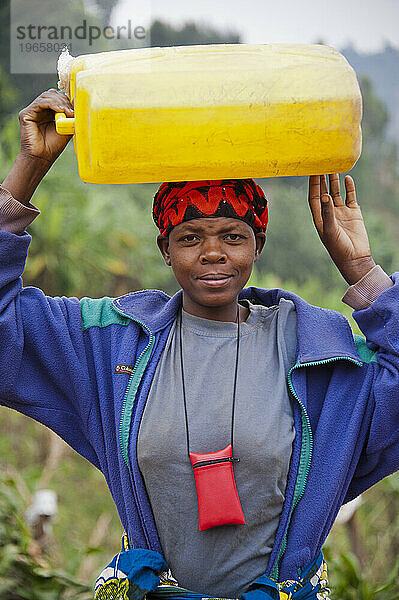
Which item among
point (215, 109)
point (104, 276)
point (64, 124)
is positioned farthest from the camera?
point (104, 276)

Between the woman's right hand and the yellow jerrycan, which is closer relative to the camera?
the yellow jerrycan

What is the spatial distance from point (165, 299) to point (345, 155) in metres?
0.65

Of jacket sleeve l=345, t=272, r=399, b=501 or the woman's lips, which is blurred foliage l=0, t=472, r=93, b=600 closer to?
jacket sleeve l=345, t=272, r=399, b=501

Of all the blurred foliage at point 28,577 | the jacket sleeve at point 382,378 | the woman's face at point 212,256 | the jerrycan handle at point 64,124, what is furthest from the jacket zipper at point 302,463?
the blurred foliage at point 28,577

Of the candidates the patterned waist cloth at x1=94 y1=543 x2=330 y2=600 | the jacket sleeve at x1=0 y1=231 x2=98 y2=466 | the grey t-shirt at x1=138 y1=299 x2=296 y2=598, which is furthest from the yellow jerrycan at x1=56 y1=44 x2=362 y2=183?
the patterned waist cloth at x1=94 y1=543 x2=330 y2=600

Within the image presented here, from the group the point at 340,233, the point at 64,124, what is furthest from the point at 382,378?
the point at 64,124

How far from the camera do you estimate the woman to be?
68.9 inches

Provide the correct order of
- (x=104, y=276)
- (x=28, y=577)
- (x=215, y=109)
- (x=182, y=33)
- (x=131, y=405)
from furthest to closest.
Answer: (x=182, y=33), (x=104, y=276), (x=28, y=577), (x=131, y=405), (x=215, y=109)

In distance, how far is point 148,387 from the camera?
5.93 feet

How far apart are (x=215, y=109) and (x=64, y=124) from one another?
38cm

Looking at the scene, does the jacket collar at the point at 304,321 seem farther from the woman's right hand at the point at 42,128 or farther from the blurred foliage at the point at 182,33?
the blurred foliage at the point at 182,33

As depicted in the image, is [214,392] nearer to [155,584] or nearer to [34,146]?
[155,584]

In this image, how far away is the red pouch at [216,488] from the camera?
5.63 feet

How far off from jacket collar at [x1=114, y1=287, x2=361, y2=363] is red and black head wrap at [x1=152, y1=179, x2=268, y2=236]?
0.23 meters
